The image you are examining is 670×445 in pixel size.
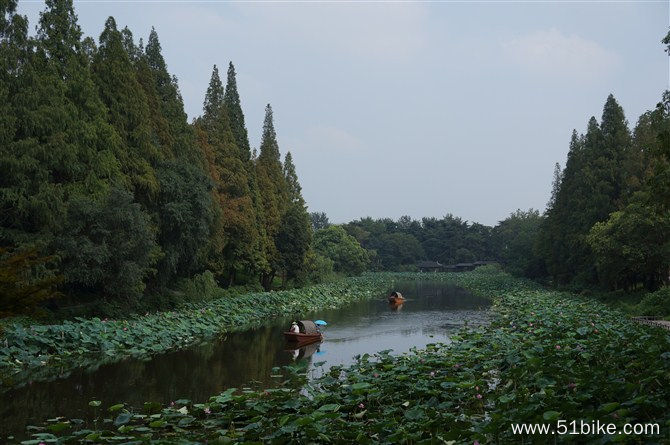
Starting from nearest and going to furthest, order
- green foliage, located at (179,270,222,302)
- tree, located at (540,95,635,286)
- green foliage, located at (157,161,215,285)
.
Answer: green foliage, located at (157,161,215,285) < green foliage, located at (179,270,222,302) < tree, located at (540,95,635,286)

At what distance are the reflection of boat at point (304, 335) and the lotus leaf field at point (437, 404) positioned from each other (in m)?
5.38

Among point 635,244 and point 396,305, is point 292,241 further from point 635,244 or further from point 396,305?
point 635,244

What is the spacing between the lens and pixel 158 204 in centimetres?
2281

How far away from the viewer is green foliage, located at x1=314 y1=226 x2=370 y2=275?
6370cm

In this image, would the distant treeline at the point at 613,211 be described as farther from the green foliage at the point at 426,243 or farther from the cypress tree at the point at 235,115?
the green foliage at the point at 426,243

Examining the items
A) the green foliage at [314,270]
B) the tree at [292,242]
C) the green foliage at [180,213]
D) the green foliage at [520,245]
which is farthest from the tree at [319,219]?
the green foliage at [180,213]

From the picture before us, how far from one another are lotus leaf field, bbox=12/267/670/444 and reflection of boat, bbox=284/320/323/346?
17.7ft

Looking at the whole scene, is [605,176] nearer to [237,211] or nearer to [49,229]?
[237,211]

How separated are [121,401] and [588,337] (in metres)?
10.8

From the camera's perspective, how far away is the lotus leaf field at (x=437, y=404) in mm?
6273

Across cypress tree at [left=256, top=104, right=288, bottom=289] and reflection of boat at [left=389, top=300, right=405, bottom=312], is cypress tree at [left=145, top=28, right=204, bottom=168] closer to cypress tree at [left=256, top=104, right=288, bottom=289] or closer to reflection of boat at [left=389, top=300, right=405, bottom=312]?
Result: cypress tree at [left=256, top=104, right=288, bottom=289]

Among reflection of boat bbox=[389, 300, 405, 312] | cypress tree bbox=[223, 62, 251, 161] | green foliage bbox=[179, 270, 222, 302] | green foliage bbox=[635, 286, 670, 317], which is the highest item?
cypress tree bbox=[223, 62, 251, 161]

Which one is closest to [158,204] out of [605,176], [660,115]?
[660,115]

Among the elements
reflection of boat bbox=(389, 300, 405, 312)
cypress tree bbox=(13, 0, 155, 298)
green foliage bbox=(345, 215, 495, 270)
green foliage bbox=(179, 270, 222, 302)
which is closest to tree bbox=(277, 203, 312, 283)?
reflection of boat bbox=(389, 300, 405, 312)
